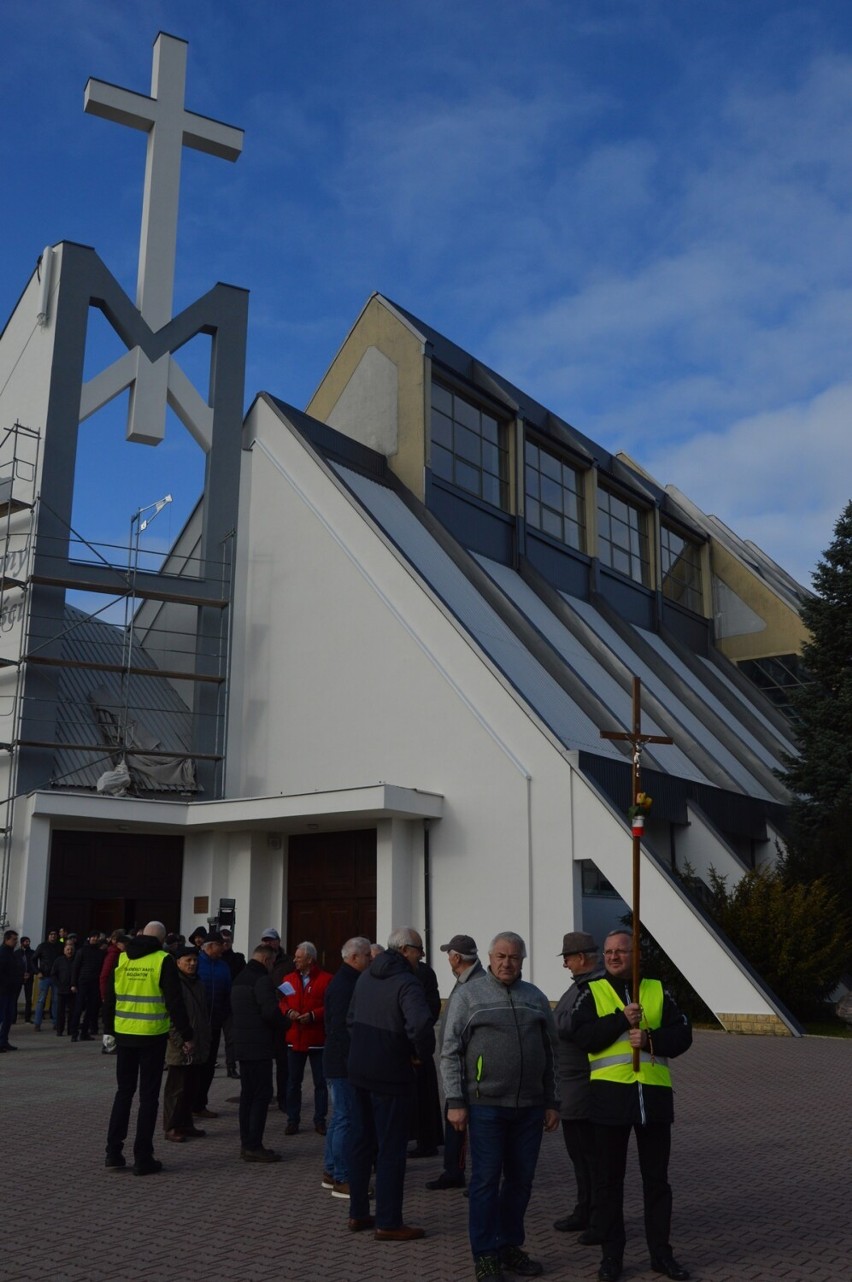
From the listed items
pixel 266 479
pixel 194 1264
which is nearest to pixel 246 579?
pixel 266 479

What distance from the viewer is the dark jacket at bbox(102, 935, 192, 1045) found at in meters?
8.65

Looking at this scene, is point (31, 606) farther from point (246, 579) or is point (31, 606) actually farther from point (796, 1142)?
point (796, 1142)

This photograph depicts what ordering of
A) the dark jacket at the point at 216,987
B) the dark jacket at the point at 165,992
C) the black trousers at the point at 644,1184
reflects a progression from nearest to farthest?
1. the black trousers at the point at 644,1184
2. the dark jacket at the point at 165,992
3. the dark jacket at the point at 216,987

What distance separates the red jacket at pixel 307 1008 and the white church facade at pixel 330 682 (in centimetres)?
896

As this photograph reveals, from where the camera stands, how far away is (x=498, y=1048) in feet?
19.9

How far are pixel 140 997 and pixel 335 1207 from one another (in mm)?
2109

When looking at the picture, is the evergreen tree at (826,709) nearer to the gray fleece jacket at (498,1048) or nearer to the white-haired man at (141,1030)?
the white-haired man at (141,1030)

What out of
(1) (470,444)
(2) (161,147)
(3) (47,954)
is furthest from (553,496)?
(3) (47,954)

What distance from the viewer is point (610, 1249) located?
5.82m

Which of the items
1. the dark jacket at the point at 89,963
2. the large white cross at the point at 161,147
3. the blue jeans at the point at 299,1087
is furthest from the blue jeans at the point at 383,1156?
the large white cross at the point at 161,147

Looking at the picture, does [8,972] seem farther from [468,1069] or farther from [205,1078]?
[468,1069]

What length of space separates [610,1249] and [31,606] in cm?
1901

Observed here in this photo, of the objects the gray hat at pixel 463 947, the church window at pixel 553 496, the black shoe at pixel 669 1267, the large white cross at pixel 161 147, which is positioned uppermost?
the large white cross at pixel 161 147

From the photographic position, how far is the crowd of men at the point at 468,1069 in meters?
5.98
